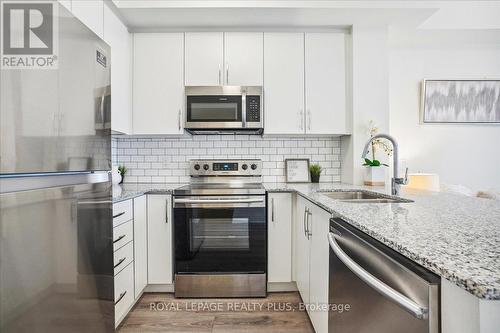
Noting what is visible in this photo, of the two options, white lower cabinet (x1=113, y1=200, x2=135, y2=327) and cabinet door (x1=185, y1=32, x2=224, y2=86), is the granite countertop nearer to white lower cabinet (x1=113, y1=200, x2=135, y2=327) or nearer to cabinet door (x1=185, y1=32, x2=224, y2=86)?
white lower cabinet (x1=113, y1=200, x2=135, y2=327)

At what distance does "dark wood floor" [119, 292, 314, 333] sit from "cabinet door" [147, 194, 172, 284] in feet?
0.70

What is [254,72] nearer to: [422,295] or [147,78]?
[147,78]

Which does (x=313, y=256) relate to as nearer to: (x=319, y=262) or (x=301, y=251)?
(x=319, y=262)

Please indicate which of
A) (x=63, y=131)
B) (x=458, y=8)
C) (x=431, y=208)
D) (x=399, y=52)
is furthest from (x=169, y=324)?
(x=458, y=8)

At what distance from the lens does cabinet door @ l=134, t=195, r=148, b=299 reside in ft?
6.73

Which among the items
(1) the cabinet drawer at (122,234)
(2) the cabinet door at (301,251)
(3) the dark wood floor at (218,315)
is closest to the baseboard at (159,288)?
(3) the dark wood floor at (218,315)

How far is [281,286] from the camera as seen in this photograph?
2314 mm

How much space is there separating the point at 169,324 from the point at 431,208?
1758 millimetres

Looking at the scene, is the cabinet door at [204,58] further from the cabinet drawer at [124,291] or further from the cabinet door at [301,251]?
the cabinet drawer at [124,291]

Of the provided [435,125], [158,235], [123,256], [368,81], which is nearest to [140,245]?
[158,235]

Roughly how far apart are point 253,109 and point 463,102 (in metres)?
2.29

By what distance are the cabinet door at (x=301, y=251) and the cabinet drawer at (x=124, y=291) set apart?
123 cm

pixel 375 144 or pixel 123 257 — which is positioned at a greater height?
pixel 375 144

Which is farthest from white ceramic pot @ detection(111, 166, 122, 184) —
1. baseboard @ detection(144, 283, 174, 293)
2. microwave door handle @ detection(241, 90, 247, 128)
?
microwave door handle @ detection(241, 90, 247, 128)
